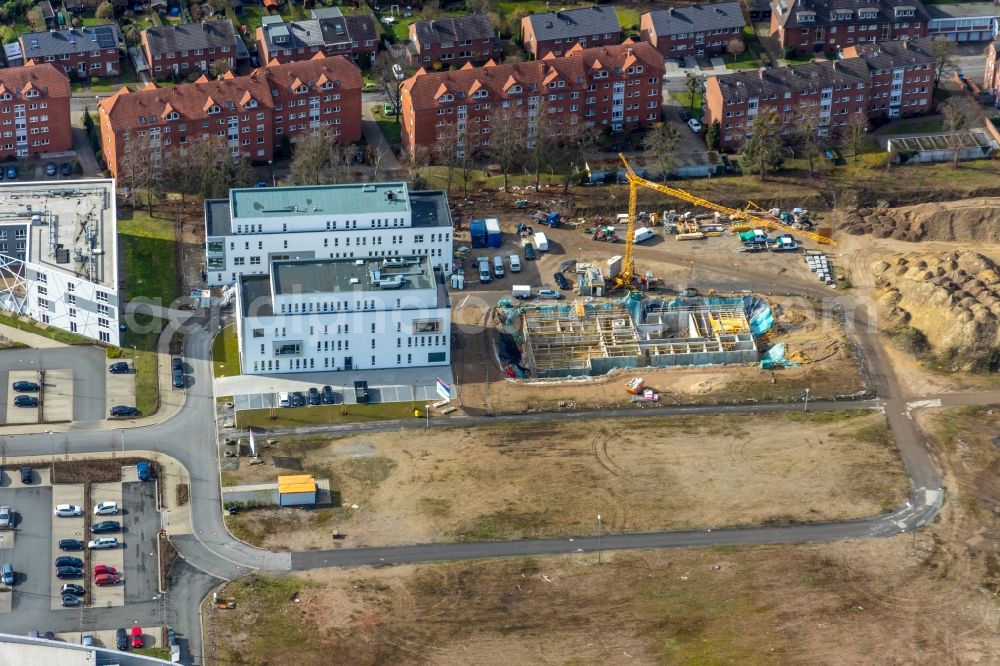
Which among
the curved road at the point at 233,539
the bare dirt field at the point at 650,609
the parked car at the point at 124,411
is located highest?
the parked car at the point at 124,411

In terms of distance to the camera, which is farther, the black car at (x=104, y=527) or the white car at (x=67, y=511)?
the white car at (x=67, y=511)

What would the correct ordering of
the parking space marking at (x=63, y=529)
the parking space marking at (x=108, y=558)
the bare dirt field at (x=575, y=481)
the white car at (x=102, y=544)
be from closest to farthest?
the parking space marking at (x=108, y=558) → the parking space marking at (x=63, y=529) → the white car at (x=102, y=544) → the bare dirt field at (x=575, y=481)

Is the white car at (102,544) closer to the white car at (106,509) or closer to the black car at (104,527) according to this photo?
the black car at (104,527)

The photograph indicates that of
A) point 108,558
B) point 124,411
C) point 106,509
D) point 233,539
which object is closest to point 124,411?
point 124,411

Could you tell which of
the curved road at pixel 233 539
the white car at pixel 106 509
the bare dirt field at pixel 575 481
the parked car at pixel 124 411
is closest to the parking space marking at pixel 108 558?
the white car at pixel 106 509

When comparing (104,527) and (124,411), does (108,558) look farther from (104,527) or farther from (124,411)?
(124,411)

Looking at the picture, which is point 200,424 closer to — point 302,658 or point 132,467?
point 132,467
